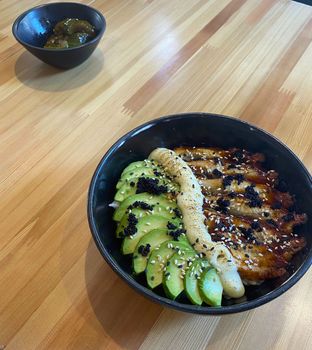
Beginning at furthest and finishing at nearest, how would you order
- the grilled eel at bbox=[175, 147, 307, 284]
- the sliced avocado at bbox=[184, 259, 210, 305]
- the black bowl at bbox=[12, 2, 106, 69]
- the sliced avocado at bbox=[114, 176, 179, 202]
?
the black bowl at bbox=[12, 2, 106, 69]
the sliced avocado at bbox=[114, 176, 179, 202]
the grilled eel at bbox=[175, 147, 307, 284]
the sliced avocado at bbox=[184, 259, 210, 305]

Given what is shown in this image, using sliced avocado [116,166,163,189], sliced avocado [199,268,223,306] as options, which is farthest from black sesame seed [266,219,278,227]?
sliced avocado [116,166,163,189]

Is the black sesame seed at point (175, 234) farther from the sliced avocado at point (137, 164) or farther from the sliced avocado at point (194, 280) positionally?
the sliced avocado at point (137, 164)

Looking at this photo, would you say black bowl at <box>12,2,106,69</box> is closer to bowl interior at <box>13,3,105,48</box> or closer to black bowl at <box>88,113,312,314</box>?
bowl interior at <box>13,3,105,48</box>

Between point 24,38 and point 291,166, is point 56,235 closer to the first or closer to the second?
point 291,166

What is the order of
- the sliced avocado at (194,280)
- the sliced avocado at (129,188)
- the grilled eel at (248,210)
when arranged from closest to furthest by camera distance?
1. the sliced avocado at (194,280)
2. the grilled eel at (248,210)
3. the sliced avocado at (129,188)

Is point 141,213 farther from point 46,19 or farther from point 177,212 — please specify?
point 46,19

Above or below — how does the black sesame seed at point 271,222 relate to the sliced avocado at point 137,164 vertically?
above

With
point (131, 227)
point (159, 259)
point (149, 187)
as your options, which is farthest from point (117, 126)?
point (159, 259)

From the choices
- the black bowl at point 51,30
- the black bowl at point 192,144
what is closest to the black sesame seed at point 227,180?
the black bowl at point 192,144
